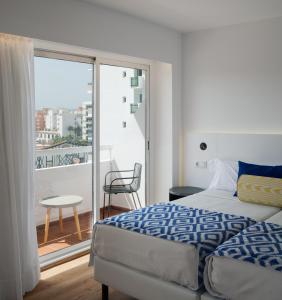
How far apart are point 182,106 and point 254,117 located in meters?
0.96

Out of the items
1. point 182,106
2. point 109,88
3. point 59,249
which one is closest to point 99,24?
point 109,88

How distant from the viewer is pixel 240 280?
2.05m

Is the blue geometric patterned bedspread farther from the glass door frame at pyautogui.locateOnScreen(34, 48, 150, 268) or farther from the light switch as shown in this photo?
the light switch

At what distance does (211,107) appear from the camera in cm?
433

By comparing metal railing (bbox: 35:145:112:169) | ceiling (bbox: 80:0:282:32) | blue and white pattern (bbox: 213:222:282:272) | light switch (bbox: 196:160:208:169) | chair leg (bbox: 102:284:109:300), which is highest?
ceiling (bbox: 80:0:282:32)

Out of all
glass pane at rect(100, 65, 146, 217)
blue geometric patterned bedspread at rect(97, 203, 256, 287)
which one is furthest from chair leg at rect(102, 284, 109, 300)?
glass pane at rect(100, 65, 146, 217)

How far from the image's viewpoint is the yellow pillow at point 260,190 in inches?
127

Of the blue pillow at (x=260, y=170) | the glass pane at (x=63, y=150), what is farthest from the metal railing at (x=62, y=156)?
the blue pillow at (x=260, y=170)

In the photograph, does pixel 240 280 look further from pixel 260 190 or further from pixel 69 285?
pixel 69 285

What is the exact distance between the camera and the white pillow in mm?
3877

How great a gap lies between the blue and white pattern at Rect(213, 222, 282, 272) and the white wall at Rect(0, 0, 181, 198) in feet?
6.86

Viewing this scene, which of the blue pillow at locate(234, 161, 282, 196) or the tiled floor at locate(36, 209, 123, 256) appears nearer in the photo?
the blue pillow at locate(234, 161, 282, 196)

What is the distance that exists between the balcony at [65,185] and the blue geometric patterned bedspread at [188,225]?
3.51 feet

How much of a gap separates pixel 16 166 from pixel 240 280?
6.12 feet
